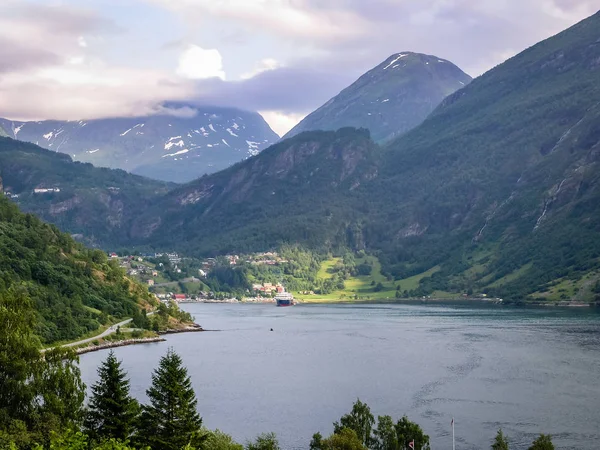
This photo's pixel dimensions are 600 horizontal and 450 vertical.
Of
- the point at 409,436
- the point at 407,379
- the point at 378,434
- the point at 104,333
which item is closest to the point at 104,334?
the point at 104,333

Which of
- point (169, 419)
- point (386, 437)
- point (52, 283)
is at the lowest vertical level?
point (386, 437)

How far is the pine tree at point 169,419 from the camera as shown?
2356 inches

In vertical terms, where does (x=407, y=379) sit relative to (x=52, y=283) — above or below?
below

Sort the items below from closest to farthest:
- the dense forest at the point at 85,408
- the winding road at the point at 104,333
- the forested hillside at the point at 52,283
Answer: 1. the dense forest at the point at 85,408
2. the winding road at the point at 104,333
3. the forested hillside at the point at 52,283

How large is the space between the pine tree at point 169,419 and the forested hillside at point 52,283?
85.1 metres

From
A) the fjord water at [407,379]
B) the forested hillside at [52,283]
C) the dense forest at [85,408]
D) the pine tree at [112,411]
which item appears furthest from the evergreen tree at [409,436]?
the forested hillside at [52,283]

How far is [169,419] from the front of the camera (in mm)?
60906

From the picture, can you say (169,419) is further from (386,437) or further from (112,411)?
(386,437)

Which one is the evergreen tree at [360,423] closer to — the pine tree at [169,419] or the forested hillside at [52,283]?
the pine tree at [169,419]

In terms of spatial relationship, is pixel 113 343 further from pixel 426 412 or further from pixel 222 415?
pixel 426 412

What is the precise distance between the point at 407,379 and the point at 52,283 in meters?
82.5

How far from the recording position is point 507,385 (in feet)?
398

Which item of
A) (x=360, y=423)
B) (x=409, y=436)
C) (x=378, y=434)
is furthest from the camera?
(x=360, y=423)

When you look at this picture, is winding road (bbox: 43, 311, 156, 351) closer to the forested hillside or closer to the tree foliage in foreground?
the forested hillside
